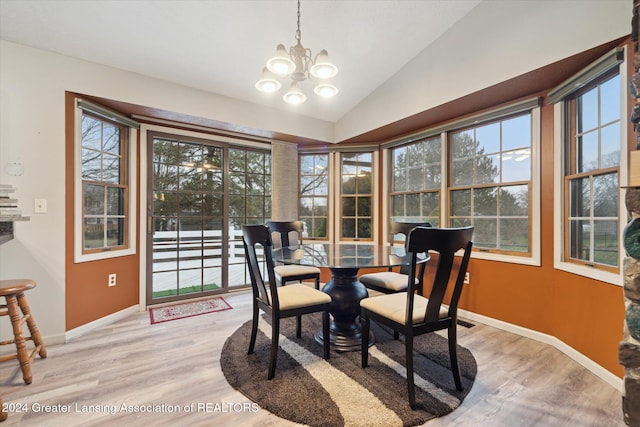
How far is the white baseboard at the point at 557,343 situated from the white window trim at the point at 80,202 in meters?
3.71

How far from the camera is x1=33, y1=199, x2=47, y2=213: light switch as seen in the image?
230 cm

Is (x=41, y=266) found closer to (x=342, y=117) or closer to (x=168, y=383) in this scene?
(x=168, y=383)

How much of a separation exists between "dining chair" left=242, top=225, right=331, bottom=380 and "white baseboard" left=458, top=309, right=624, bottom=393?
1.66 meters

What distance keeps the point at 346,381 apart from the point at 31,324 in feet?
7.57

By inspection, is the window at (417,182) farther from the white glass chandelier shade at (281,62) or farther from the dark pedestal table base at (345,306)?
the white glass chandelier shade at (281,62)

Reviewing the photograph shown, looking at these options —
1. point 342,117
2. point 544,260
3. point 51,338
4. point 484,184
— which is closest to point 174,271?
point 51,338

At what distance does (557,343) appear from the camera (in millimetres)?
2328

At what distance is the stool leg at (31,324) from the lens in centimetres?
202

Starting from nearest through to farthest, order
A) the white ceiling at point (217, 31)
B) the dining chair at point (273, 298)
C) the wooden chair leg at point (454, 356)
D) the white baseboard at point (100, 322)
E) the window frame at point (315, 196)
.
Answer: the wooden chair leg at point (454, 356), the dining chair at point (273, 298), the white ceiling at point (217, 31), the white baseboard at point (100, 322), the window frame at point (315, 196)

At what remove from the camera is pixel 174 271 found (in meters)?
3.46

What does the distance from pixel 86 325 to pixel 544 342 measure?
4070 mm

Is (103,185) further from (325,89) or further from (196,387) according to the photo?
(325,89)

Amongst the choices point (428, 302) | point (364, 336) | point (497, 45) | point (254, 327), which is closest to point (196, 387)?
point (254, 327)

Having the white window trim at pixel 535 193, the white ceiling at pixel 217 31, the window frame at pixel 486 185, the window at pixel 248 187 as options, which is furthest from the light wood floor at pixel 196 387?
the white ceiling at pixel 217 31
